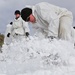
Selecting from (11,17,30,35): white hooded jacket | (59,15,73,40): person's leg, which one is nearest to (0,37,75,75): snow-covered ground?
(59,15,73,40): person's leg

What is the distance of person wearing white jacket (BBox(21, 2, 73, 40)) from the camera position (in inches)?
272

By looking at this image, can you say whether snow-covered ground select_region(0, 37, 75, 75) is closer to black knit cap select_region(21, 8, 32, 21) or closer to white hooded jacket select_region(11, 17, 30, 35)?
black knit cap select_region(21, 8, 32, 21)

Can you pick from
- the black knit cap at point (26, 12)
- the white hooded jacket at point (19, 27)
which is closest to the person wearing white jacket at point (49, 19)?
the black knit cap at point (26, 12)

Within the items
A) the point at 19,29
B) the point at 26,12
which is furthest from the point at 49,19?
the point at 19,29

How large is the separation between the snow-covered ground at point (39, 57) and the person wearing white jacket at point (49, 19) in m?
0.45

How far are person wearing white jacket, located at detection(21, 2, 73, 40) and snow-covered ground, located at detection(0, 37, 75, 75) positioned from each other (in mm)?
451

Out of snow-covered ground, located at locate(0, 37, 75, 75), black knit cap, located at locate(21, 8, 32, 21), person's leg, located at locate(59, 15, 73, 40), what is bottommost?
snow-covered ground, located at locate(0, 37, 75, 75)

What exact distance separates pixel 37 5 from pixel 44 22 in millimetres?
330

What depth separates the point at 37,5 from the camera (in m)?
7.05

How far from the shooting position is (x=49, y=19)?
6.95 m

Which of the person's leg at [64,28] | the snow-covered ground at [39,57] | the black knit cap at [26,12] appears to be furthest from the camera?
the person's leg at [64,28]

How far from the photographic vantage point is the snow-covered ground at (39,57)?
5.30 m

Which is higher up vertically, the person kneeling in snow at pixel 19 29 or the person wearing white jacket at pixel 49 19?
the person wearing white jacket at pixel 49 19

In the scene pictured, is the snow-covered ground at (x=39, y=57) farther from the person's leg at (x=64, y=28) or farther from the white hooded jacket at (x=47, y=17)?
the person's leg at (x=64, y=28)
